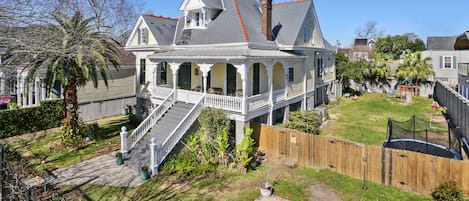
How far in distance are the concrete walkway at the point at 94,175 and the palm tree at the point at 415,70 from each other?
32661 mm

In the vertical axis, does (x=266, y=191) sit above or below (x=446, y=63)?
below

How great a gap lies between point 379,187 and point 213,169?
6905 mm

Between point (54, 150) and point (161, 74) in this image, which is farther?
point (161, 74)

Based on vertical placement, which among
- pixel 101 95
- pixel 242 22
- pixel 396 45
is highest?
pixel 396 45

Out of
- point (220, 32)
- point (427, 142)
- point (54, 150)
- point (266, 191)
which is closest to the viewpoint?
point (266, 191)

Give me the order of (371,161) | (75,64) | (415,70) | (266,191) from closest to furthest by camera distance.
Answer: (266,191), (371,161), (75,64), (415,70)

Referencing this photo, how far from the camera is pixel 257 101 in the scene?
16047mm

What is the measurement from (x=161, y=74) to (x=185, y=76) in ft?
6.95

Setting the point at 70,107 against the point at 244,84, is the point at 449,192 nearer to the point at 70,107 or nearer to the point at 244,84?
the point at 244,84

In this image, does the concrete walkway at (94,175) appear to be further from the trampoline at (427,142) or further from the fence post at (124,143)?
the trampoline at (427,142)

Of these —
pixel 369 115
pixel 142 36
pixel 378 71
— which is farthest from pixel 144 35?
pixel 378 71

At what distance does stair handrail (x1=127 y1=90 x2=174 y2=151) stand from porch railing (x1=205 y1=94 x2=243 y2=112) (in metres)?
3.22

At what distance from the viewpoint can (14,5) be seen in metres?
6.92

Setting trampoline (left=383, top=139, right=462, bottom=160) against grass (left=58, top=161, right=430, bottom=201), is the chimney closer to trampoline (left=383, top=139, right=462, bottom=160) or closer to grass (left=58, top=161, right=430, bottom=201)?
grass (left=58, top=161, right=430, bottom=201)
